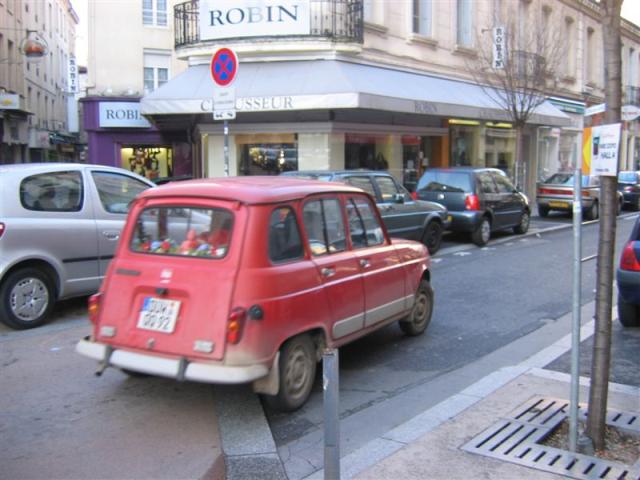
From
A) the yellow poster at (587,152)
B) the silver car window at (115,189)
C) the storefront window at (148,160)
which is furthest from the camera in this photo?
the storefront window at (148,160)

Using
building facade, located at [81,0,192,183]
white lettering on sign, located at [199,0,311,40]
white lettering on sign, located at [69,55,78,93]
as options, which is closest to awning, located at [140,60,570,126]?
white lettering on sign, located at [199,0,311,40]

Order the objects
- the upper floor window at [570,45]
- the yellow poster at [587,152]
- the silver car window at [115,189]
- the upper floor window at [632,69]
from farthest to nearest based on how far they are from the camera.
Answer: the upper floor window at [632,69]
the upper floor window at [570,45]
the silver car window at [115,189]
the yellow poster at [587,152]

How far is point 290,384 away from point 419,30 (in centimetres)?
1699

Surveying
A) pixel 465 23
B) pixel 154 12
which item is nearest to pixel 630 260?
pixel 465 23

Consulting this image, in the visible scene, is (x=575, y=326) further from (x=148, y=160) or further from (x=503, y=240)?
(x=148, y=160)

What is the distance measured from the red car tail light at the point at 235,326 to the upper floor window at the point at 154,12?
64.3 ft

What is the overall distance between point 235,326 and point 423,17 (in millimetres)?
17590

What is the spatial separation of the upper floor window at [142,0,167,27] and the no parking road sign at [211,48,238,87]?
45.4 feet

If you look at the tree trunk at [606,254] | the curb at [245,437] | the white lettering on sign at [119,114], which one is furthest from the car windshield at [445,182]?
the white lettering on sign at [119,114]

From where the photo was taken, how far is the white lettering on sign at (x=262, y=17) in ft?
52.0

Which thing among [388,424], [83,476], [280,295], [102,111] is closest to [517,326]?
[388,424]

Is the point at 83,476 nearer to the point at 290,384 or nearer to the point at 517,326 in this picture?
the point at 290,384

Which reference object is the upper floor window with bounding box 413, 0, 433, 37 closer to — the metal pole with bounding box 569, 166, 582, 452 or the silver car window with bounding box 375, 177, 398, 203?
the silver car window with bounding box 375, 177, 398, 203

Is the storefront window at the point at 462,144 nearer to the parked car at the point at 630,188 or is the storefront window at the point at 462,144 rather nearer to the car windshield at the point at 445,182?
the parked car at the point at 630,188
